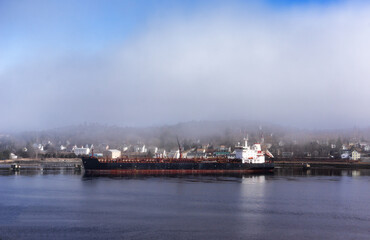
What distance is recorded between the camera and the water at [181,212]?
2039cm

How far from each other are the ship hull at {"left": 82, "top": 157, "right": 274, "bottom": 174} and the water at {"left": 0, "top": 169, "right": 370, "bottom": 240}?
13.7 meters

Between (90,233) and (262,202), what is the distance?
14.3m

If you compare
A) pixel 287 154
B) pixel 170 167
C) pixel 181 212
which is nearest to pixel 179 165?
pixel 170 167

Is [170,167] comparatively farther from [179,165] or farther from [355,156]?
[355,156]

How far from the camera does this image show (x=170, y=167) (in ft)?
178

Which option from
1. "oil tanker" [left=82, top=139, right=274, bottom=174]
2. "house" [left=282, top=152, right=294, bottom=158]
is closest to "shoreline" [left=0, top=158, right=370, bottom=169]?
"house" [left=282, top=152, right=294, bottom=158]

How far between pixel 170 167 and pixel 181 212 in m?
29.0

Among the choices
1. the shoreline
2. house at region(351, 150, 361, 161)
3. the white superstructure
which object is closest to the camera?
the white superstructure

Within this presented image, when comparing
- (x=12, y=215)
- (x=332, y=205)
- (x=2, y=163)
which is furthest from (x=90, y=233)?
(x=2, y=163)

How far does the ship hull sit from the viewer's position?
5144cm

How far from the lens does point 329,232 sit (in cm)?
2088

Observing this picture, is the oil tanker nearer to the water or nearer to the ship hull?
the ship hull

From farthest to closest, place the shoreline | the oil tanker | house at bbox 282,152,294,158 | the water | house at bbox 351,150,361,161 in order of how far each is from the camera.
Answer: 1. house at bbox 282,152,294,158
2. house at bbox 351,150,361,161
3. the shoreline
4. the oil tanker
5. the water

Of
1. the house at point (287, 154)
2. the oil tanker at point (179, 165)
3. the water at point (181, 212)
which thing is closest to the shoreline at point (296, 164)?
the house at point (287, 154)
